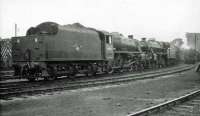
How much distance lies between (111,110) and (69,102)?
1.79m

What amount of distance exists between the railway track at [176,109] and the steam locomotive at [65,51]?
7974 mm

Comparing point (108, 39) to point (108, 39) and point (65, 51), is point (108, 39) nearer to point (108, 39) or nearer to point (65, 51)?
point (108, 39)

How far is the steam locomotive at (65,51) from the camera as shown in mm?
13883

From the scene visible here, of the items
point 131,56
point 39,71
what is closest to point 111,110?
point 39,71

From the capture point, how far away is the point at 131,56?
23578 mm

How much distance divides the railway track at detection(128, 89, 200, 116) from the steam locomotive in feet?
26.2

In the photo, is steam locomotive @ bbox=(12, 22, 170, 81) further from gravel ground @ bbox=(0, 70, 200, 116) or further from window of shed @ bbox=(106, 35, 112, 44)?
gravel ground @ bbox=(0, 70, 200, 116)

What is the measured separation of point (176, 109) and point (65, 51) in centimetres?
935

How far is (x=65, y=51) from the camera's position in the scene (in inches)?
595

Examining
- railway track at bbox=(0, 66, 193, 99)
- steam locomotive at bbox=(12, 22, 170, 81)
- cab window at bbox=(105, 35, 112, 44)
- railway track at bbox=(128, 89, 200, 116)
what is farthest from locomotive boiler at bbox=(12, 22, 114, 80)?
railway track at bbox=(128, 89, 200, 116)

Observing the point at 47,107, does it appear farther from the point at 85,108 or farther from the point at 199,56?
the point at 199,56

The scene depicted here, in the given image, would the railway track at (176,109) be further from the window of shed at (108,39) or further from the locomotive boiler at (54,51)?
the window of shed at (108,39)

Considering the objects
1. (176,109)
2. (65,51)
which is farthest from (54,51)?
(176,109)

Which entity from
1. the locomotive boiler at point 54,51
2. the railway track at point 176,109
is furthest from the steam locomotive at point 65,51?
the railway track at point 176,109
